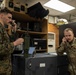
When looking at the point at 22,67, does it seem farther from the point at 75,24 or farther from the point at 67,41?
the point at 75,24

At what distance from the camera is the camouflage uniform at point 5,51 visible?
1390 millimetres

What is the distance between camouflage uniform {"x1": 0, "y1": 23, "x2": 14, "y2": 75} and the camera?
54.7 inches

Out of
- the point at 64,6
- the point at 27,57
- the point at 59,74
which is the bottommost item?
the point at 59,74

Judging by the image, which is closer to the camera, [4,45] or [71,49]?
[4,45]

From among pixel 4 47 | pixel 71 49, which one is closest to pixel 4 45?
pixel 4 47

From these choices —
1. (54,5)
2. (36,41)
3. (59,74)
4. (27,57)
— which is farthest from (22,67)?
(54,5)

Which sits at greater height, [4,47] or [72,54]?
[4,47]

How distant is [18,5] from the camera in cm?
272

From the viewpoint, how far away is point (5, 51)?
140cm

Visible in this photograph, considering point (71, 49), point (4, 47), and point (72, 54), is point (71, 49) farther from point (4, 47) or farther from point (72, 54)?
point (4, 47)

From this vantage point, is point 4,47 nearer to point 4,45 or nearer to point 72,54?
point 4,45

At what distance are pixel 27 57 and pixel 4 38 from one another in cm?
41

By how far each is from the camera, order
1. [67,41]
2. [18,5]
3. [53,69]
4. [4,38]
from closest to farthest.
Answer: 1. [4,38]
2. [53,69]
3. [67,41]
4. [18,5]

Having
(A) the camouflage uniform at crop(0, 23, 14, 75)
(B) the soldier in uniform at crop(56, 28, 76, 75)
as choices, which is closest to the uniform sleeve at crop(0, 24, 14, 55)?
(A) the camouflage uniform at crop(0, 23, 14, 75)
